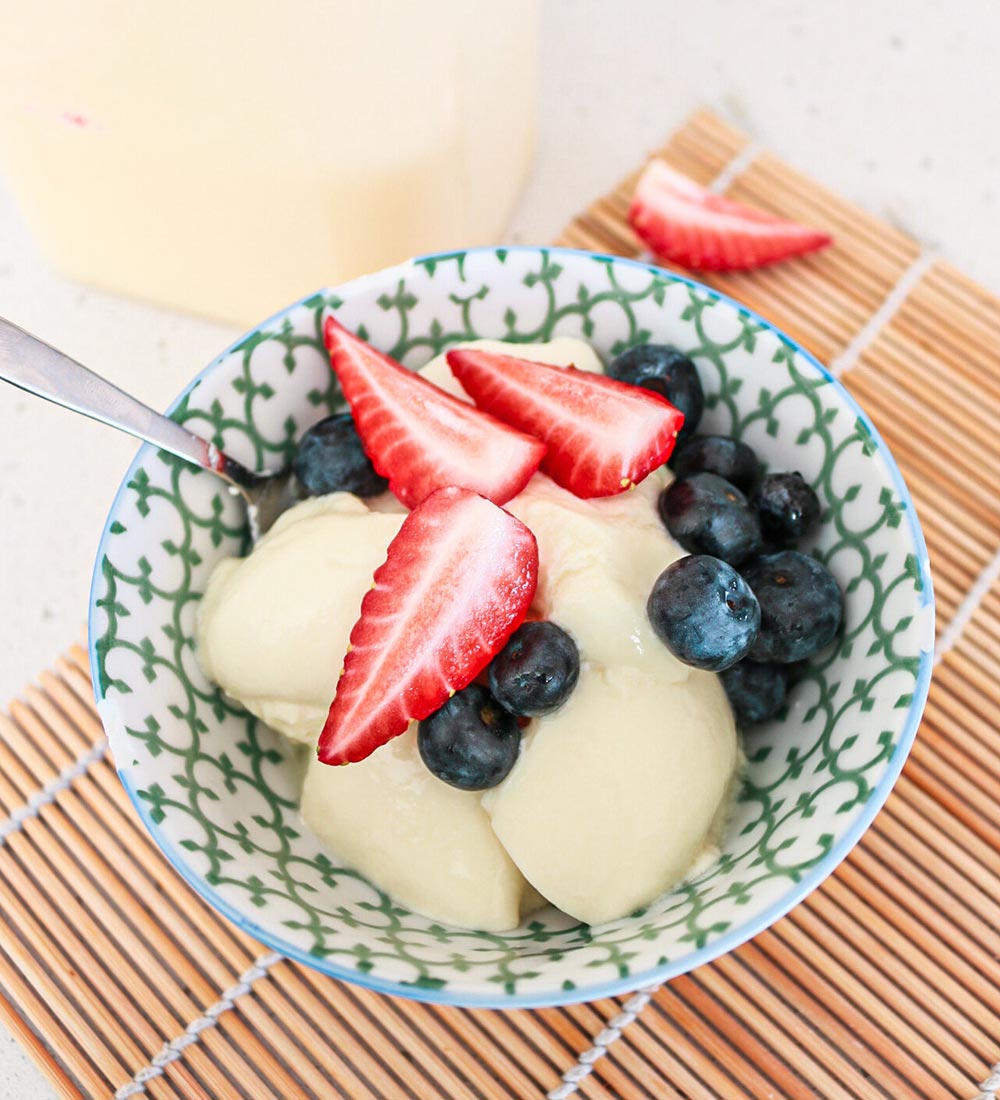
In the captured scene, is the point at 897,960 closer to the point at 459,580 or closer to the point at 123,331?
the point at 459,580

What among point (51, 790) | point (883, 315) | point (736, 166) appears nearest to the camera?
point (51, 790)

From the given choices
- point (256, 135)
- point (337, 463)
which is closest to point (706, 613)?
point (337, 463)

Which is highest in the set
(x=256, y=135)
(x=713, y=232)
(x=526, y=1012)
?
(x=713, y=232)

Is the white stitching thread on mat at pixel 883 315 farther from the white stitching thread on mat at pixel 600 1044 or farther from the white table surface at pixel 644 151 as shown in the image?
the white stitching thread on mat at pixel 600 1044

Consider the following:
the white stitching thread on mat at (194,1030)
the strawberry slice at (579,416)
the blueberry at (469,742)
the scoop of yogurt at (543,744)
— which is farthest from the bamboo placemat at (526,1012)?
the strawberry slice at (579,416)

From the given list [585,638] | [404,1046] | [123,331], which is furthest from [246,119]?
[404,1046]

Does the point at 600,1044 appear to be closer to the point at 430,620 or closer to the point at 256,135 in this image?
the point at 430,620

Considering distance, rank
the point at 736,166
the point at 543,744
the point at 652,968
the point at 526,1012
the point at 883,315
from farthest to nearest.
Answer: the point at 736,166, the point at 883,315, the point at 526,1012, the point at 543,744, the point at 652,968

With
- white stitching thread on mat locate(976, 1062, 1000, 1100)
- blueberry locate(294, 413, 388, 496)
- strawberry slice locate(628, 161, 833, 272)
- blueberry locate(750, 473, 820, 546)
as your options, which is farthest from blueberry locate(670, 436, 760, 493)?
white stitching thread on mat locate(976, 1062, 1000, 1100)
